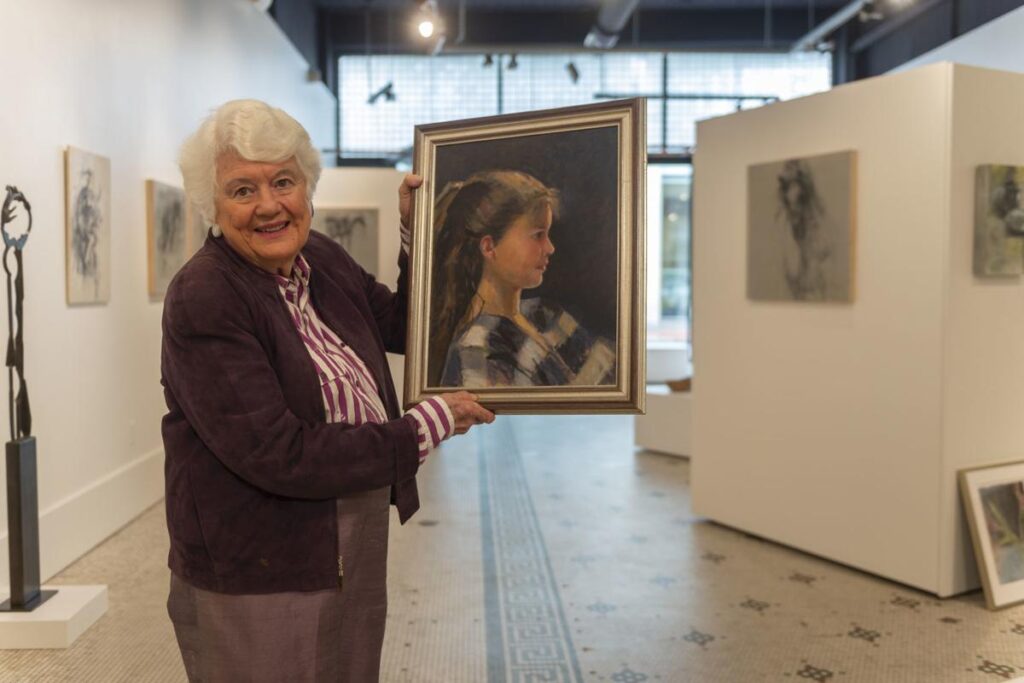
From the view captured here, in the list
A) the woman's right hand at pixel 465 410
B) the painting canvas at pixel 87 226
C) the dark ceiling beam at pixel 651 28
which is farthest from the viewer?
the dark ceiling beam at pixel 651 28

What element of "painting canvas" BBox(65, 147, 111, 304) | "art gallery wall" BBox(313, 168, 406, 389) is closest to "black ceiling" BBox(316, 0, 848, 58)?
"art gallery wall" BBox(313, 168, 406, 389)

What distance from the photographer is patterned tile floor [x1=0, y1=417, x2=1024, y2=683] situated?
3982 millimetres

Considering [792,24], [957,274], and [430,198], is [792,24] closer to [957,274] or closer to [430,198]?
[957,274]

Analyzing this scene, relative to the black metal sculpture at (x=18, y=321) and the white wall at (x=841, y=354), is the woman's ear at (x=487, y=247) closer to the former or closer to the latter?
the black metal sculpture at (x=18, y=321)

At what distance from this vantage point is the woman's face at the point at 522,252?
7.24 ft

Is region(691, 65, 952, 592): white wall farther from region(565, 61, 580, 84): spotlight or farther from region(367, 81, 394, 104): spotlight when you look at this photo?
region(367, 81, 394, 104): spotlight

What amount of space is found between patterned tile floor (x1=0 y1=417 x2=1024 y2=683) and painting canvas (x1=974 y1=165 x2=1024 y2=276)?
171 cm

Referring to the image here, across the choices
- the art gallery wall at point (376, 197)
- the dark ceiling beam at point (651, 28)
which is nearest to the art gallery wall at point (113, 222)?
the art gallery wall at point (376, 197)

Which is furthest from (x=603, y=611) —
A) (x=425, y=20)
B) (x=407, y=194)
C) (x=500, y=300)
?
(x=425, y=20)

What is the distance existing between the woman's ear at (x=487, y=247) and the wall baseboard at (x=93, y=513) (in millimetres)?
3762

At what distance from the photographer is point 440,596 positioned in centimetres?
488

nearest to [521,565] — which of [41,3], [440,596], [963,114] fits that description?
[440,596]

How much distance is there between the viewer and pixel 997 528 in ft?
15.8

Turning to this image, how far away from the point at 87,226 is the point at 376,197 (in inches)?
160
